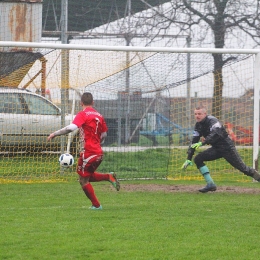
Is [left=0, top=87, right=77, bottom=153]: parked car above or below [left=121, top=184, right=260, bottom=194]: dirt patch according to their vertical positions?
above

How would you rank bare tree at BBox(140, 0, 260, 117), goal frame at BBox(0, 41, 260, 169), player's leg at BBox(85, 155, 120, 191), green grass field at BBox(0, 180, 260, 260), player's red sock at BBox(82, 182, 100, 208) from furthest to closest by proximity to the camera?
bare tree at BBox(140, 0, 260, 117), goal frame at BBox(0, 41, 260, 169), player's leg at BBox(85, 155, 120, 191), player's red sock at BBox(82, 182, 100, 208), green grass field at BBox(0, 180, 260, 260)

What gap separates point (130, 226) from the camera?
8.33 m

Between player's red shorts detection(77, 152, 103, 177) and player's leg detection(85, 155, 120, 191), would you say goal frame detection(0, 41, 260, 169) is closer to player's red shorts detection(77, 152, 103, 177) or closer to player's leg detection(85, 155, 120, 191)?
player's leg detection(85, 155, 120, 191)

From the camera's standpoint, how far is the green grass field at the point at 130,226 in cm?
689

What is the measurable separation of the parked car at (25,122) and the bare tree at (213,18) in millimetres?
8016

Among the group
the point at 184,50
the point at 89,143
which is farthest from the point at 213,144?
the point at 89,143

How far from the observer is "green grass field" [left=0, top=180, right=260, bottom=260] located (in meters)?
6.89

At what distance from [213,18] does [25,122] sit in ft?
30.4

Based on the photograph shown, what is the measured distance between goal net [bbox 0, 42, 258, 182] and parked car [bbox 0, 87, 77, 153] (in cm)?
2

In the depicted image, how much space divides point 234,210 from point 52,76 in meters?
6.12

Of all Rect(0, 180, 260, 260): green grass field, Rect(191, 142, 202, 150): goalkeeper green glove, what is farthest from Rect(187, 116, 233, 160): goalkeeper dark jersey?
Rect(0, 180, 260, 260): green grass field

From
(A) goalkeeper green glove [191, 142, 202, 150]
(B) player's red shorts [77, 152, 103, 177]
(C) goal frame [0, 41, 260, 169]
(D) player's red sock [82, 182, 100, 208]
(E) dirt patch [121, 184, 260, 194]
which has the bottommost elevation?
(E) dirt patch [121, 184, 260, 194]

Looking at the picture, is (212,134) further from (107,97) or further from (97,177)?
(107,97)

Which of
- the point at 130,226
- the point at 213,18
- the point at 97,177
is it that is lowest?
the point at 130,226
